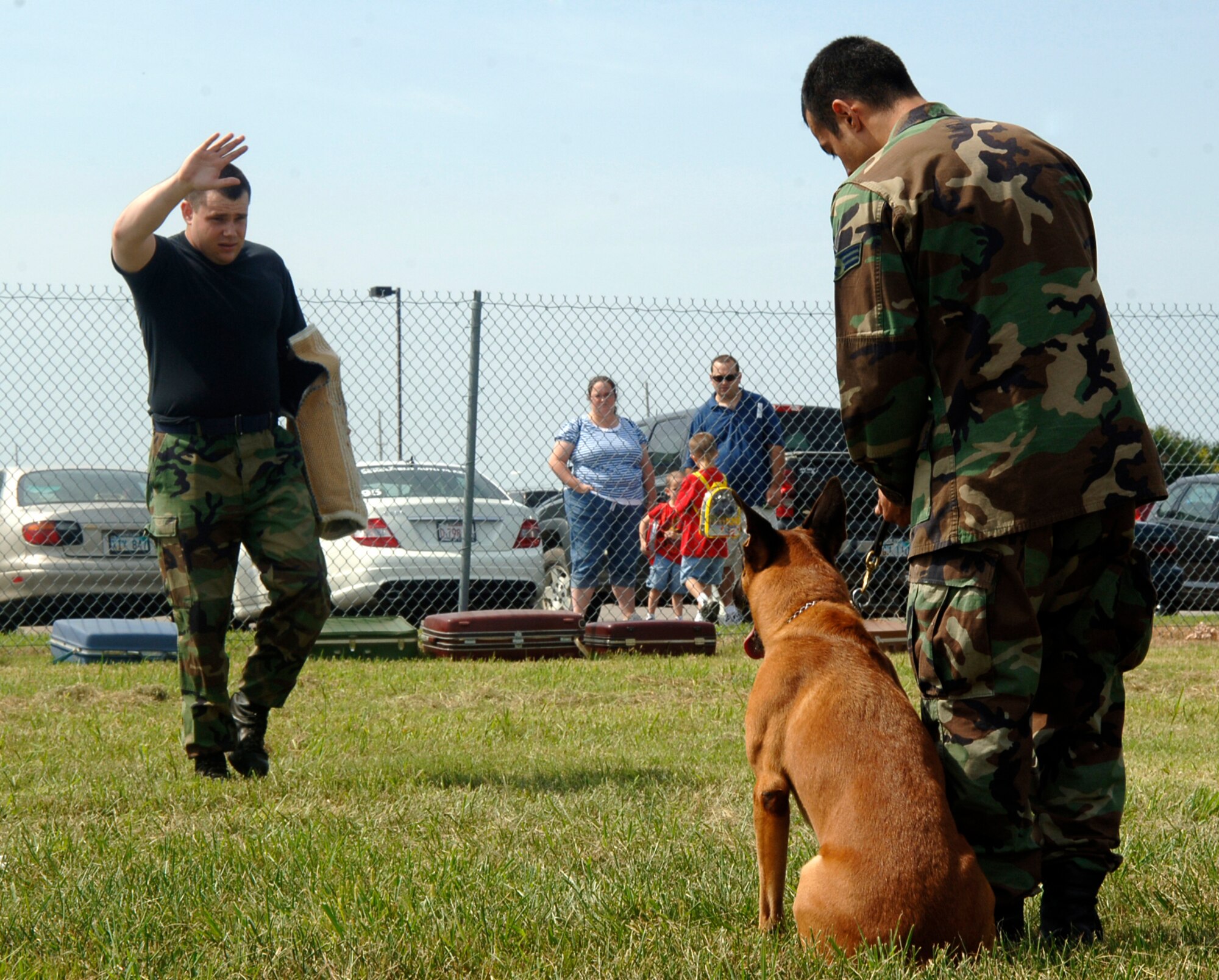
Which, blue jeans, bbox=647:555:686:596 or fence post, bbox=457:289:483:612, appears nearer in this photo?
fence post, bbox=457:289:483:612

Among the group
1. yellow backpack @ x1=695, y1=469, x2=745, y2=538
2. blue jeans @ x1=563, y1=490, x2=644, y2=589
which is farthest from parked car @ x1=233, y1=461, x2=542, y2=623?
yellow backpack @ x1=695, y1=469, x2=745, y2=538

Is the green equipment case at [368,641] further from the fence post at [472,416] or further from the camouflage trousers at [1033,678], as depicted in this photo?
the camouflage trousers at [1033,678]

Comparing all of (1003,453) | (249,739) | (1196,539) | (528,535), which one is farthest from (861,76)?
(1196,539)

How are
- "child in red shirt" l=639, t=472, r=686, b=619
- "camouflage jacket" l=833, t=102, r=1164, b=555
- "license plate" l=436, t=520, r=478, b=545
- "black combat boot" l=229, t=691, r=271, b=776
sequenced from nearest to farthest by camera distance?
1. "camouflage jacket" l=833, t=102, r=1164, b=555
2. "black combat boot" l=229, t=691, r=271, b=776
3. "license plate" l=436, t=520, r=478, b=545
4. "child in red shirt" l=639, t=472, r=686, b=619

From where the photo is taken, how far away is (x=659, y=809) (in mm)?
4152

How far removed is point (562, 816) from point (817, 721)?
153 cm

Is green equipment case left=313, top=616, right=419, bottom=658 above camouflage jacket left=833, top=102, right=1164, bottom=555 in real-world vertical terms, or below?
Answer: below

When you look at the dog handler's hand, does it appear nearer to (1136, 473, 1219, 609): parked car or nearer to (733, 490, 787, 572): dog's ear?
(733, 490, 787, 572): dog's ear

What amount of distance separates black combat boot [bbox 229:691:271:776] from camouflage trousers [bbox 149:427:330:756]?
1.3 inches

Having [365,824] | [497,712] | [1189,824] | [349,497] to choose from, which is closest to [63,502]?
[497,712]

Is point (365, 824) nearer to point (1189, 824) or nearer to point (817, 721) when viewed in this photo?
point (817, 721)

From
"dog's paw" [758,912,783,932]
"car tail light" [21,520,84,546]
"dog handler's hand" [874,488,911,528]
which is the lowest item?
"car tail light" [21,520,84,546]

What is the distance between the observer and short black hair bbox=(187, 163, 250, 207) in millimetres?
4637

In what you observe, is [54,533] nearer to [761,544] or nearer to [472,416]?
[472,416]
